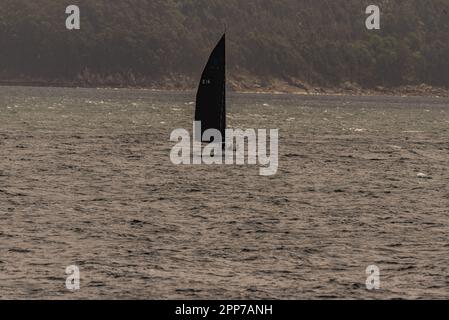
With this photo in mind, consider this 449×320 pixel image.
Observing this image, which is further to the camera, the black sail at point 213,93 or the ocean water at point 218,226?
the black sail at point 213,93

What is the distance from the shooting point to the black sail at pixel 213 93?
186 feet

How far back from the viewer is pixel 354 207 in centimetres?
4216

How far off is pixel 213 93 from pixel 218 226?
22.8 meters

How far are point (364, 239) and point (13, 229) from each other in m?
11.9

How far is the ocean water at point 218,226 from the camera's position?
26.7 metres

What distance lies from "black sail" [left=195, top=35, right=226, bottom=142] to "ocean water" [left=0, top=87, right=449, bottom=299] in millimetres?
2865

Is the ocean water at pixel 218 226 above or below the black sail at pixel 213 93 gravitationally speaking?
below

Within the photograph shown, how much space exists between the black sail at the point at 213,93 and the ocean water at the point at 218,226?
286cm

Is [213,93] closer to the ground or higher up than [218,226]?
higher up

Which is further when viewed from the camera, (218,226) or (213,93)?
(213,93)

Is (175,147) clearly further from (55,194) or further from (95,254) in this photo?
(95,254)

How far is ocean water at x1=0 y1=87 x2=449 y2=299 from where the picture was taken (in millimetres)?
26672

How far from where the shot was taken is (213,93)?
58.1 metres
